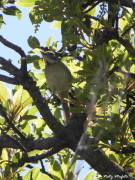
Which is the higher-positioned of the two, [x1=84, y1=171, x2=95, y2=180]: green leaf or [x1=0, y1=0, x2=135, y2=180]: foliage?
[x1=0, y1=0, x2=135, y2=180]: foliage

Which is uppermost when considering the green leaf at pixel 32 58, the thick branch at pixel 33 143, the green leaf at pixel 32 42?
the green leaf at pixel 32 42

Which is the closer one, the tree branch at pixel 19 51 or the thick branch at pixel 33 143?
the tree branch at pixel 19 51

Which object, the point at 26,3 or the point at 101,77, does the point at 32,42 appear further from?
the point at 101,77

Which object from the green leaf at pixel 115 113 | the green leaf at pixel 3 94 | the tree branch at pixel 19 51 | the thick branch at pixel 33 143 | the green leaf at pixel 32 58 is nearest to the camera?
the green leaf at pixel 115 113

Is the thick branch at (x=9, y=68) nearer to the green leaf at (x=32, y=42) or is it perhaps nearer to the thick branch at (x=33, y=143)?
the green leaf at (x=32, y=42)

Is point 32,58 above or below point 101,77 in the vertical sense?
above

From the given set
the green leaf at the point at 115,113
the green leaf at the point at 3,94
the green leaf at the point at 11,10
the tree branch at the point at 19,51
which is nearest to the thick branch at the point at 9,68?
the tree branch at the point at 19,51

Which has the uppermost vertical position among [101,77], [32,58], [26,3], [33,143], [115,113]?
[26,3]

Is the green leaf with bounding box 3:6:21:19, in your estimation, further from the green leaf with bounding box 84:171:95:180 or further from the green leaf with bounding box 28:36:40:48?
the green leaf with bounding box 84:171:95:180

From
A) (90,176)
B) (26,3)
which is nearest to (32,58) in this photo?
(26,3)

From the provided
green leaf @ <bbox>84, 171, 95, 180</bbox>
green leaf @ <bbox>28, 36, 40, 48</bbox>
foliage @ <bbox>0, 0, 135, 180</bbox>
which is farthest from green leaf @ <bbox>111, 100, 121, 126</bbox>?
green leaf @ <bbox>28, 36, 40, 48</bbox>

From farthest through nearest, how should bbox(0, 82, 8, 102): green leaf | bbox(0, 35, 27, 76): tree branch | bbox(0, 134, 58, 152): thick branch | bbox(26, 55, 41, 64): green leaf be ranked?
bbox(26, 55, 41, 64): green leaf
bbox(0, 82, 8, 102): green leaf
bbox(0, 134, 58, 152): thick branch
bbox(0, 35, 27, 76): tree branch

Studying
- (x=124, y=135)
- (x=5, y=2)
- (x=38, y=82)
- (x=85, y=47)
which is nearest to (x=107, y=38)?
(x=85, y=47)

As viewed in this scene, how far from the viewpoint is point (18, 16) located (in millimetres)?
2791
